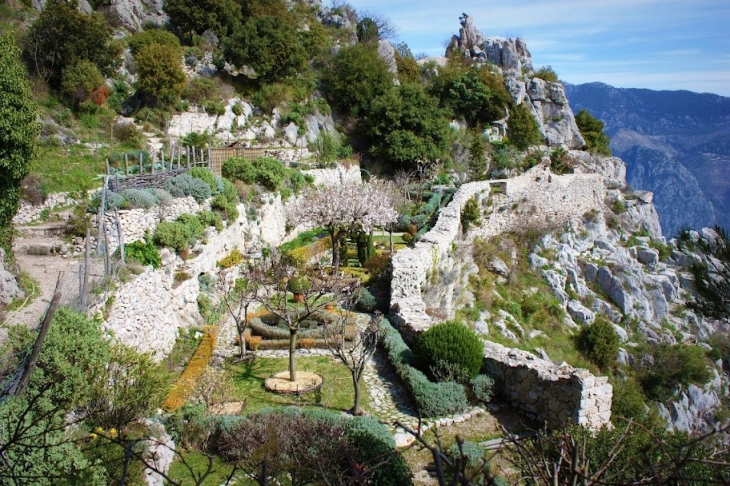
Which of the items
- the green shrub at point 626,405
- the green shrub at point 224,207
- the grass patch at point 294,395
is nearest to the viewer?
the grass patch at point 294,395

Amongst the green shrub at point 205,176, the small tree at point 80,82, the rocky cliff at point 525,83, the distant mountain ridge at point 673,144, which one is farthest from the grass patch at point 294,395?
the distant mountain ridge at point 673,144

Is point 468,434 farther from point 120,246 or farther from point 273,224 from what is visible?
point 273,224

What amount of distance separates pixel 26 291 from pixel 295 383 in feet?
21.1

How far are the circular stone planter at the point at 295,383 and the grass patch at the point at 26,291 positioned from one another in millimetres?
5410

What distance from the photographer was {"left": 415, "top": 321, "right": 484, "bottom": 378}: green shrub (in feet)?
37.1

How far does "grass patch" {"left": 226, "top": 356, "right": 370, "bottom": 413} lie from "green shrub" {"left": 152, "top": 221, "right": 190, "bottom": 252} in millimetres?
4496

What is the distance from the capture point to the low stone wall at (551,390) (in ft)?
32.7

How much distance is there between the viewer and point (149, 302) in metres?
13.3

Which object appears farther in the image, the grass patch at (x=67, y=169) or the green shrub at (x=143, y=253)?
the grass patch at (x=67, y=169)

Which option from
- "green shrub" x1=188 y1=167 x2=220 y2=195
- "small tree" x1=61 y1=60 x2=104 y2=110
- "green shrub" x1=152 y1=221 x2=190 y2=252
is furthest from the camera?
"small tree" x1=61 y1=60 x2=104 y2=110

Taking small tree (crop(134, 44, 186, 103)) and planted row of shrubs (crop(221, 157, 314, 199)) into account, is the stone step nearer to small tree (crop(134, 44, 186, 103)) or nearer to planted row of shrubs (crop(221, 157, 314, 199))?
planted row of shrubs (crop(221, 157, 314, 199))

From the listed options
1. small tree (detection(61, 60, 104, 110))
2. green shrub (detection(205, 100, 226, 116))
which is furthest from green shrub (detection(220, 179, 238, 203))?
green shrub (detection(205, 100, 226, 116))

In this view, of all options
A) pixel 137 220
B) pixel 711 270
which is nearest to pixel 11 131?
pixel 137 220

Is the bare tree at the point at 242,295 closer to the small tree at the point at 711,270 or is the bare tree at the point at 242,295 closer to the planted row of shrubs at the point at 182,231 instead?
the planted row of shrubs at the point at 182,231
